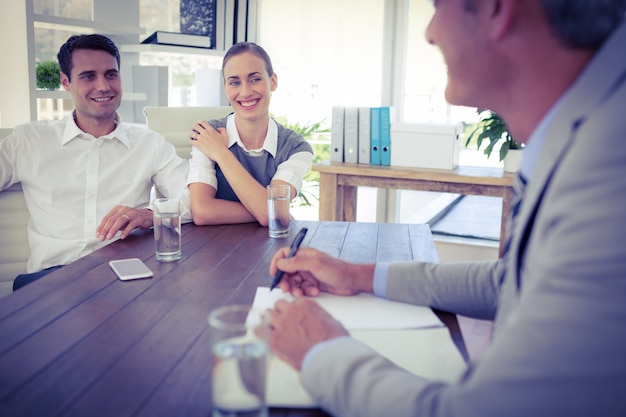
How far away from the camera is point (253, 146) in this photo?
240 centimetres

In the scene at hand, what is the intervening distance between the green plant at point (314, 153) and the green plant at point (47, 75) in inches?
63.9

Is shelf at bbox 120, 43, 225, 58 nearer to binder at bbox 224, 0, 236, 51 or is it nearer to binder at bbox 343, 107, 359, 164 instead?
binder at bbox 224, 0, 236, 51

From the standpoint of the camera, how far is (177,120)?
2.85 m

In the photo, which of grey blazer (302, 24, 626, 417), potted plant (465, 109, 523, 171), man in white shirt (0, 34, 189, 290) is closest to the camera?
grey blazer (302, 24, 626, 417)

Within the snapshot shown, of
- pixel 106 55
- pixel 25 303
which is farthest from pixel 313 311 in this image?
pixel 106 55

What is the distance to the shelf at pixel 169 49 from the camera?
11.2 feet

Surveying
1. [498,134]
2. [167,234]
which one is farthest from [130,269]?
[498,134]

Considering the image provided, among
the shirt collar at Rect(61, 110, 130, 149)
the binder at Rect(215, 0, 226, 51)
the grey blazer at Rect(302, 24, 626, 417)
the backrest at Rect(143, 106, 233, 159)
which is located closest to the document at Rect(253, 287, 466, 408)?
the grey blazer at Rect(302, 24, 626, 417)

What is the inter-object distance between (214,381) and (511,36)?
1.85ft

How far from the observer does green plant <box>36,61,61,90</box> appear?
9.73ft

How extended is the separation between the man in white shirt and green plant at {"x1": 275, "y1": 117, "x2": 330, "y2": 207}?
6.02 ft

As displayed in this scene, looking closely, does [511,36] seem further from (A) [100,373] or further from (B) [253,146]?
(B) [253,146]

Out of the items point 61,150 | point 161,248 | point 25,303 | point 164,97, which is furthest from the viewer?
point 164,97

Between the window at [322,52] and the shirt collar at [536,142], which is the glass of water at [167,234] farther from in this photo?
the window at [322,52]
